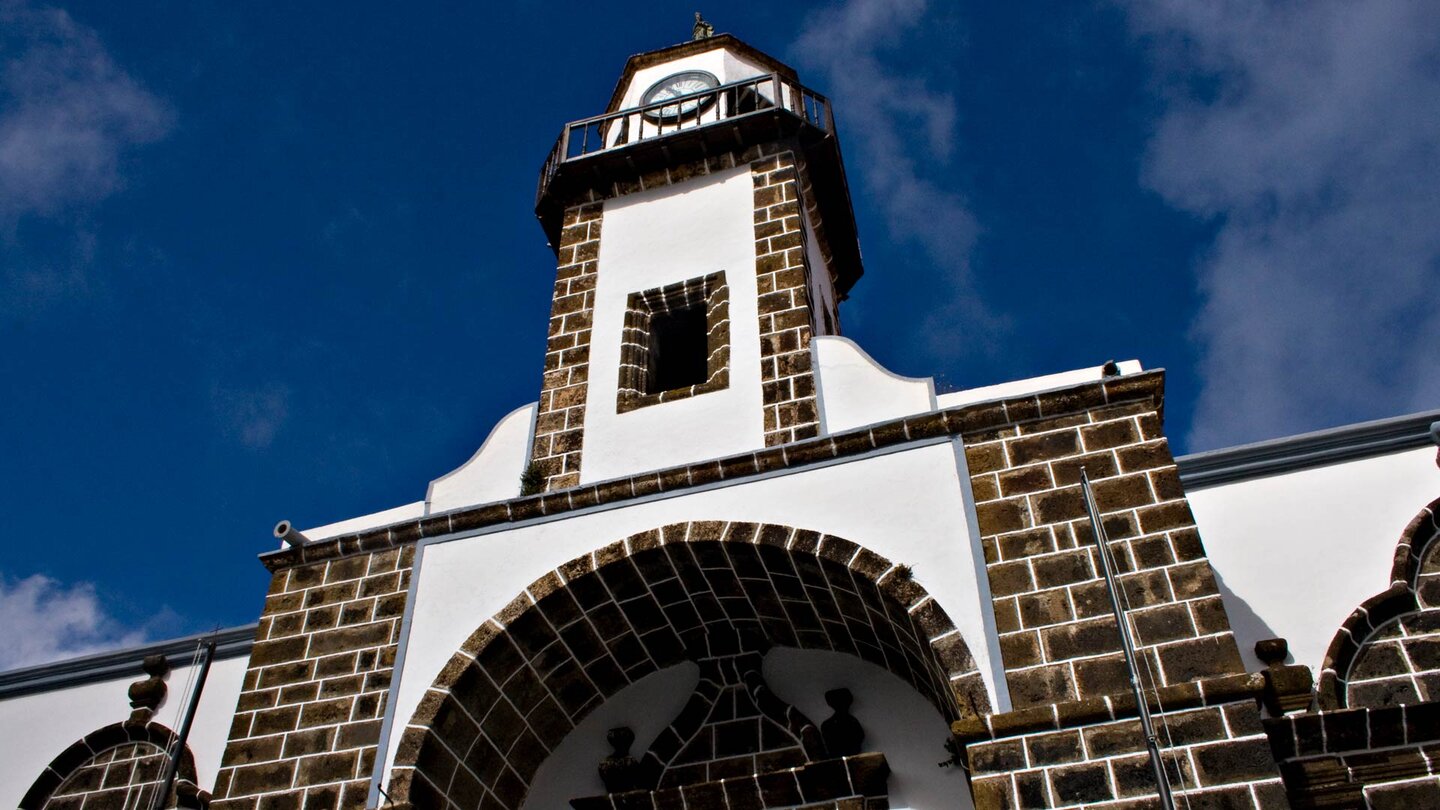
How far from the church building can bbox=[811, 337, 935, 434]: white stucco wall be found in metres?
0.03

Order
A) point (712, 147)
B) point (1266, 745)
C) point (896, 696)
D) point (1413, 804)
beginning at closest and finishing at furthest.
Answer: point (1266, 745)
point (1413, 804)
point (896, 696)
point (712, 147)

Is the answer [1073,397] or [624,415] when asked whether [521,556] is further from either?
[1073,397]

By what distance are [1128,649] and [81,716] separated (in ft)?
27.2

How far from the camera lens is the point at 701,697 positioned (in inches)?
327

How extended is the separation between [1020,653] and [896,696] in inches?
66.3

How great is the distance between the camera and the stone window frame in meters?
8.96

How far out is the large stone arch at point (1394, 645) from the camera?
7195mm

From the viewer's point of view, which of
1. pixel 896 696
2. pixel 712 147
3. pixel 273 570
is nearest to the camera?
pixel 896 696

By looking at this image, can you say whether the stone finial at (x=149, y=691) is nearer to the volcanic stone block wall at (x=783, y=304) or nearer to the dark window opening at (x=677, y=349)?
the dark window opening at (x=677, y=349)

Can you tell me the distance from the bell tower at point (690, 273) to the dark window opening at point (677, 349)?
0.02 metres

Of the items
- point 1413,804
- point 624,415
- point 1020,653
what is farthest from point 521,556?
point 1413,804

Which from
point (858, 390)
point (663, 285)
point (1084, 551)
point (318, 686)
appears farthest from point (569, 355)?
point (1084, 551)

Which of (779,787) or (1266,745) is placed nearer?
(1266,745)

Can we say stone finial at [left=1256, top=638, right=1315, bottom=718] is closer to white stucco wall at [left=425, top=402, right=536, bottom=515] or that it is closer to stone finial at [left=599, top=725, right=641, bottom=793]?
stone finial at [left=599, top=725, right=641, bottom=793]
